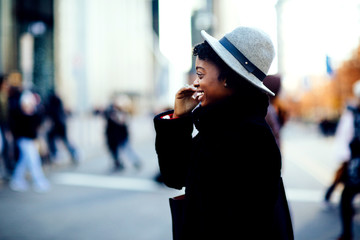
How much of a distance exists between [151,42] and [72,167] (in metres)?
47.4

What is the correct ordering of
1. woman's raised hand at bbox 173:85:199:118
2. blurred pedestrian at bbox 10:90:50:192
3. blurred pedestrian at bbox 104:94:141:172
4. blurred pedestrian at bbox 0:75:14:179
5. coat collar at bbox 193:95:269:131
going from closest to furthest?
coat collar at bbox 193:95:269:131 → woman's raised hand at bbox 173:85:199:118 → blurred pedestrian at bbox 10:90:50:192 → blurred pedestrian at bbox 0:75:14:179 → blurred pedestrian at bbox 104:94:141:172

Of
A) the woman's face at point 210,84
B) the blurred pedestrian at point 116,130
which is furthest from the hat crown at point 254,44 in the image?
the blurred pedestrian at point 116,130

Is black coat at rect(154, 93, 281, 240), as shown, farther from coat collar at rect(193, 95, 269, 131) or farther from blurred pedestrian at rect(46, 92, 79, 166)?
blurred pedestrian at rect(46, 92, 79, 166)

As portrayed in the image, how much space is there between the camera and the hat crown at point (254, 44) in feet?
4.74

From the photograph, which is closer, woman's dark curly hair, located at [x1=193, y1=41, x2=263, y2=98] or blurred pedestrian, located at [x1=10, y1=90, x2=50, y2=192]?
woman's dark curly hair, located at [x1=193, y1=41, x2=263, y2=98]

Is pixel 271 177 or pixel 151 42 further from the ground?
pixel 151 42

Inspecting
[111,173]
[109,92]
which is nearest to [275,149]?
[111,173]

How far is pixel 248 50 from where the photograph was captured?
4.73 ft

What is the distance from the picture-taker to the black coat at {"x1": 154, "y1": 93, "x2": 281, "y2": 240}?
51.6 inches

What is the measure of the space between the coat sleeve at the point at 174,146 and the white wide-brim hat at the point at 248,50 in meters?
0.38

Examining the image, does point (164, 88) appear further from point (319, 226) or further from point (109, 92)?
point (319, 226)

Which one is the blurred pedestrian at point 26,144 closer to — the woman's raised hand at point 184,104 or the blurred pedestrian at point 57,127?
the blurred pedestrian at point 57,127

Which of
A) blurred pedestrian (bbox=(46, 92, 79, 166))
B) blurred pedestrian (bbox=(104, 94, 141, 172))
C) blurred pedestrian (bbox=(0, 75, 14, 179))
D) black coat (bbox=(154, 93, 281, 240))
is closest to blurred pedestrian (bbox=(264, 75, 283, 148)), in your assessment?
black coat (bbox=(154, 93, 281, 240))

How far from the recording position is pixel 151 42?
178ft
